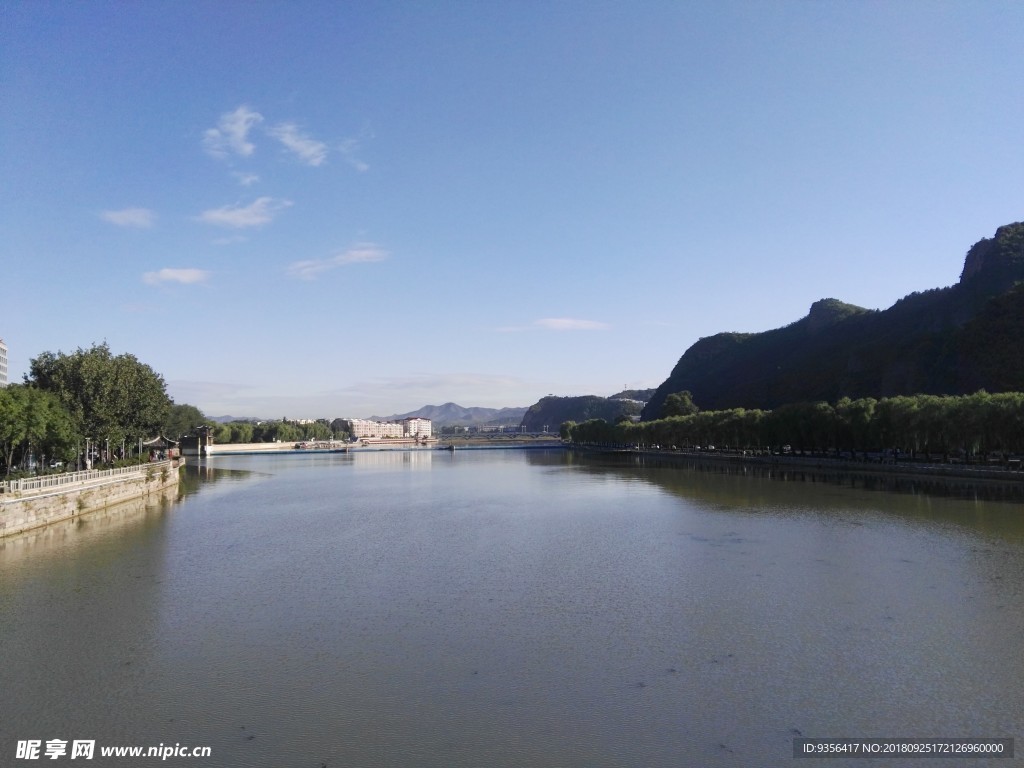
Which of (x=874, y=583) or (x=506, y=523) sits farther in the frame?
(x=506, y=523)

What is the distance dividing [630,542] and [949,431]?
31.8 metres

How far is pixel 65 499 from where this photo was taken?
29422 millimetres

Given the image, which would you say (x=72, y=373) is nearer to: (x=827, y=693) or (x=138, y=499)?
(x=138, y=499)

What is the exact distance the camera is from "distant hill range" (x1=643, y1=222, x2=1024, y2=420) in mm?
75188

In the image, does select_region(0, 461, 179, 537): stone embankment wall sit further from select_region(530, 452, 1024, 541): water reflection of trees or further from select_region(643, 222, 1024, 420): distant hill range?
select_region(643, 222, 1024, 420): distant hill range

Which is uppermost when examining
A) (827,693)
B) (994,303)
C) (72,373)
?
(994,303)

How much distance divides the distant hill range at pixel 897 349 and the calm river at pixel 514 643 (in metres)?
58.4

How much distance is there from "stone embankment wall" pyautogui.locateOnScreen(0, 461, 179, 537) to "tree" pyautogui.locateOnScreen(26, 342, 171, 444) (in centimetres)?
388

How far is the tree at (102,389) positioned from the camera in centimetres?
4197

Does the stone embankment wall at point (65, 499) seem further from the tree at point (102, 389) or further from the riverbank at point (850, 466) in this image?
the riverbank at point (850, 466)

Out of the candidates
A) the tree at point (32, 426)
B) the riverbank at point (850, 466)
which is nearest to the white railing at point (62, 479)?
the tree at point (32, 426)

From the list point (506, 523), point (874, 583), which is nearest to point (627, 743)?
point (874, 583)

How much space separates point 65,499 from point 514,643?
977 inches

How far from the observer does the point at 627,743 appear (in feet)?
30.5
